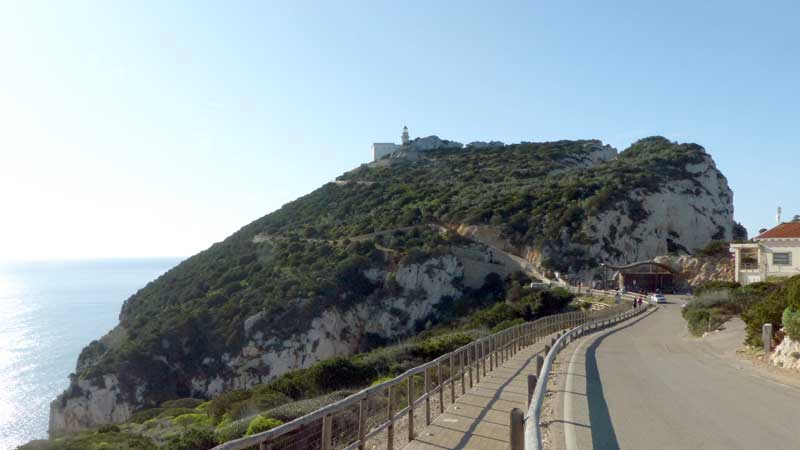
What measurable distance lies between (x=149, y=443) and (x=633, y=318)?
30561mm

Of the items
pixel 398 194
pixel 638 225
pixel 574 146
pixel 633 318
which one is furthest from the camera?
pixel 574 146

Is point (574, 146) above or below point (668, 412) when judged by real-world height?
above

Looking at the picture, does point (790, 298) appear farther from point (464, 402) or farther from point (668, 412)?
point (464, 402)

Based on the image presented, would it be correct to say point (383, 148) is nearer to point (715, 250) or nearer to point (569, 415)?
point (715, 250)

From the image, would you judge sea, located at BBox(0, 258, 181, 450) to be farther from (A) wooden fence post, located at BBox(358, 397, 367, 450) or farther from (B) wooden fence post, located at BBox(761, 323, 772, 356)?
(B) wooden fence post, located at BBox(761, 323, 772, 356)

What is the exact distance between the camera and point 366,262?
2192 inches

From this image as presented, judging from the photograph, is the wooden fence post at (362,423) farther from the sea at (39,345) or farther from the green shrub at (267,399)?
the sea at (39,345)

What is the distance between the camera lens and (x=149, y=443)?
14250 mm

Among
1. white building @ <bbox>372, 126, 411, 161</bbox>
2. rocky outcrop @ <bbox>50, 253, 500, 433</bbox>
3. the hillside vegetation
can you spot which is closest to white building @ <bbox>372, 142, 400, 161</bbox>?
→ white building @ <bbox>372, 126, 411, 161</bbox>

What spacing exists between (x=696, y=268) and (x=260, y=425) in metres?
57.0

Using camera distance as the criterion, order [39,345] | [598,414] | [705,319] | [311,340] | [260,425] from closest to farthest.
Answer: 1. [598,414]
2. [260,425]
3. [705,319]
4. [311,340]
5. [39,345]

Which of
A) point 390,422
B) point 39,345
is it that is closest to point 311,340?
point 390,422

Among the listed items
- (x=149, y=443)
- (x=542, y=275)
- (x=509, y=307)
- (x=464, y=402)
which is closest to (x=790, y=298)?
(x=464, y=402)

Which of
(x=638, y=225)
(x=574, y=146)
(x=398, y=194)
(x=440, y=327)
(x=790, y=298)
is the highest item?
(x=574, y=146)
